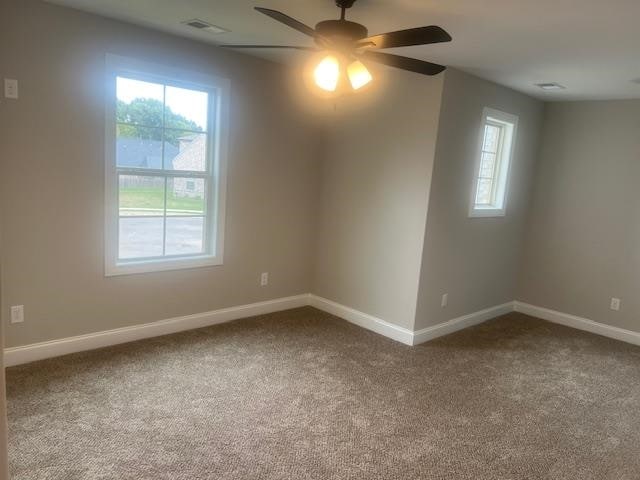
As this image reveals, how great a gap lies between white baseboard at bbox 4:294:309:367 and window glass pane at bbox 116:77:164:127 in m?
1.59

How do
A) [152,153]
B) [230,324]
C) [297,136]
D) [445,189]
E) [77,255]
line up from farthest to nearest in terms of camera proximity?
[297,136] → [230,324] → [445,189] → [152,153] → [77,255]

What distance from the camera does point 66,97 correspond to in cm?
306

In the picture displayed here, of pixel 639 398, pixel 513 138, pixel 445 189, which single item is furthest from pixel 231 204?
pixel 639 398

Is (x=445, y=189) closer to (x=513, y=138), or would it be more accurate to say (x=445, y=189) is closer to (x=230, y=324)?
(x=513, y=138)

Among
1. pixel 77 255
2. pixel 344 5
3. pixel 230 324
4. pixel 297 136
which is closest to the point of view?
pixel 344 5

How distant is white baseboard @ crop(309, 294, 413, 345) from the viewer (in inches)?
159

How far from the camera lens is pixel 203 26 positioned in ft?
10.2

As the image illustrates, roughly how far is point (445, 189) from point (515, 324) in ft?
5.96

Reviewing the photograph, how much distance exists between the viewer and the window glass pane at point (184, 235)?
383cm

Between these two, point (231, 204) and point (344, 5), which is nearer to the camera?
point (344, 5)

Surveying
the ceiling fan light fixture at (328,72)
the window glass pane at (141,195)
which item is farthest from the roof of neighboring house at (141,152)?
the ceiling fan light fixture at (328,72)

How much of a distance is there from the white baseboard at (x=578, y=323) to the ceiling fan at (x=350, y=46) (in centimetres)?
356

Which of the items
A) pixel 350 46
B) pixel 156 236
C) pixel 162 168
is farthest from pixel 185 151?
pixel 350 46

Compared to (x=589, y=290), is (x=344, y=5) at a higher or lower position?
higher
